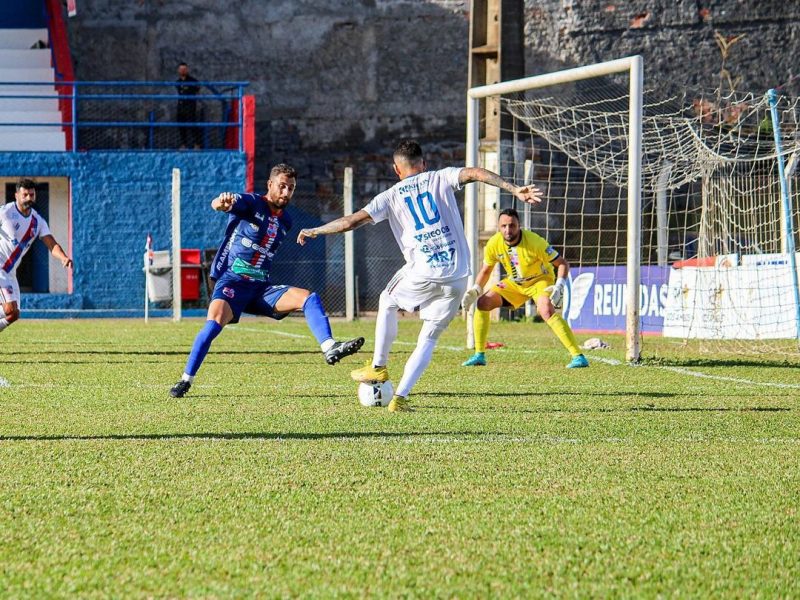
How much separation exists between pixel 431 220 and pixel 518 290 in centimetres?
492

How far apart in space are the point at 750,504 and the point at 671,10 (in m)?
25.9

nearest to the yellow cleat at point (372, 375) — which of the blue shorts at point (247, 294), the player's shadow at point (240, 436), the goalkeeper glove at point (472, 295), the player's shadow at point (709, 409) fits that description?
the player's shadow at point (240, 436)

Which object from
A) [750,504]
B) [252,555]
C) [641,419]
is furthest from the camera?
[641,419]

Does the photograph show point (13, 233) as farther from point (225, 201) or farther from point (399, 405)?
point (399, 405)

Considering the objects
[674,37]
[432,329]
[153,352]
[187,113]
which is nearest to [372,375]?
[432,329]

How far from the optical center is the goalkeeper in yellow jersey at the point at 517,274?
1281 centimetres

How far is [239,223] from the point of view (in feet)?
32.5

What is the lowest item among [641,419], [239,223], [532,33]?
[641,419]

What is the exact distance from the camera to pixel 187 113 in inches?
1035

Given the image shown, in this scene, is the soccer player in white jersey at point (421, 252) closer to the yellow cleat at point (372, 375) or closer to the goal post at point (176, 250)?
the yellow cleat at point (372, 375)

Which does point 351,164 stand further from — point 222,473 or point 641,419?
point 222,473

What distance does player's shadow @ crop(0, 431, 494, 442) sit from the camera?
680 cm

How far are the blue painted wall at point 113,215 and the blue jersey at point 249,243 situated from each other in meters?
15.1

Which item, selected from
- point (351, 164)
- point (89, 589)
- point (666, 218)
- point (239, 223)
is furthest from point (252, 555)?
point (351, 164)
